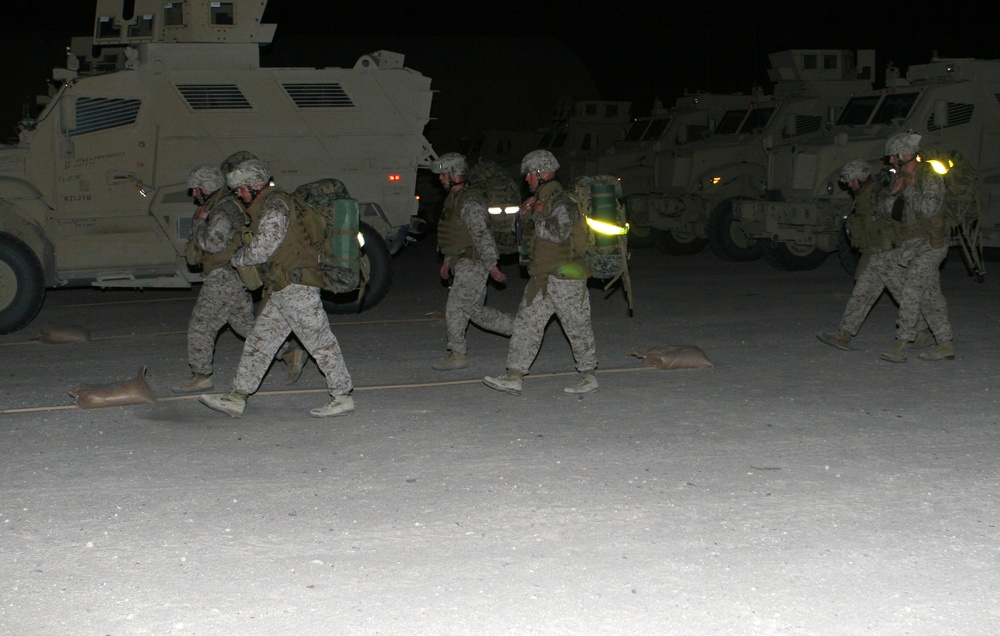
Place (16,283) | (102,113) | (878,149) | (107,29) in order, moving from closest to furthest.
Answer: (16,283), (102,113), (107,29), (878,149)

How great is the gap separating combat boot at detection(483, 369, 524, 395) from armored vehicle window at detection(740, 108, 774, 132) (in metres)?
9.91

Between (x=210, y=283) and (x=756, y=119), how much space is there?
10800mm

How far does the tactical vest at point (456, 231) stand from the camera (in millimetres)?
8164

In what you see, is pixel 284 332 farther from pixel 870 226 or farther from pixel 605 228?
pixel 870 226

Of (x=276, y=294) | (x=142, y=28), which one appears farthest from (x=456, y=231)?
(x=142, y=28)

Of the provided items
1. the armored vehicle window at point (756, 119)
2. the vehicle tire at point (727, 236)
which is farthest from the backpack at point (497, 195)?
the armored vehicle window at point (756, 119)

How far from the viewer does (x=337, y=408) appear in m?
6.82

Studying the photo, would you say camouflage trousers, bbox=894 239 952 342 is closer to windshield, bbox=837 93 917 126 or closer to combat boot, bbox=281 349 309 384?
combat boot, bbox=281 349 309 384

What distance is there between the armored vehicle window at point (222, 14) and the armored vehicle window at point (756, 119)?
8.23 metres

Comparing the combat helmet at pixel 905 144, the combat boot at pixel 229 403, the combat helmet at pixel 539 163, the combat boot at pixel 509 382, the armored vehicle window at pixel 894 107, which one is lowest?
the combat boot at pixel 229 403

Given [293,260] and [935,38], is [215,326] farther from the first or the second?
[935,38]

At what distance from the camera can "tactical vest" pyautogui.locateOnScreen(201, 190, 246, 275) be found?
697 cm

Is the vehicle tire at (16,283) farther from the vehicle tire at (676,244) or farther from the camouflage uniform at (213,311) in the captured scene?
the vehicle tire at (676,244)

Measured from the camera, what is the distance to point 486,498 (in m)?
5.15
